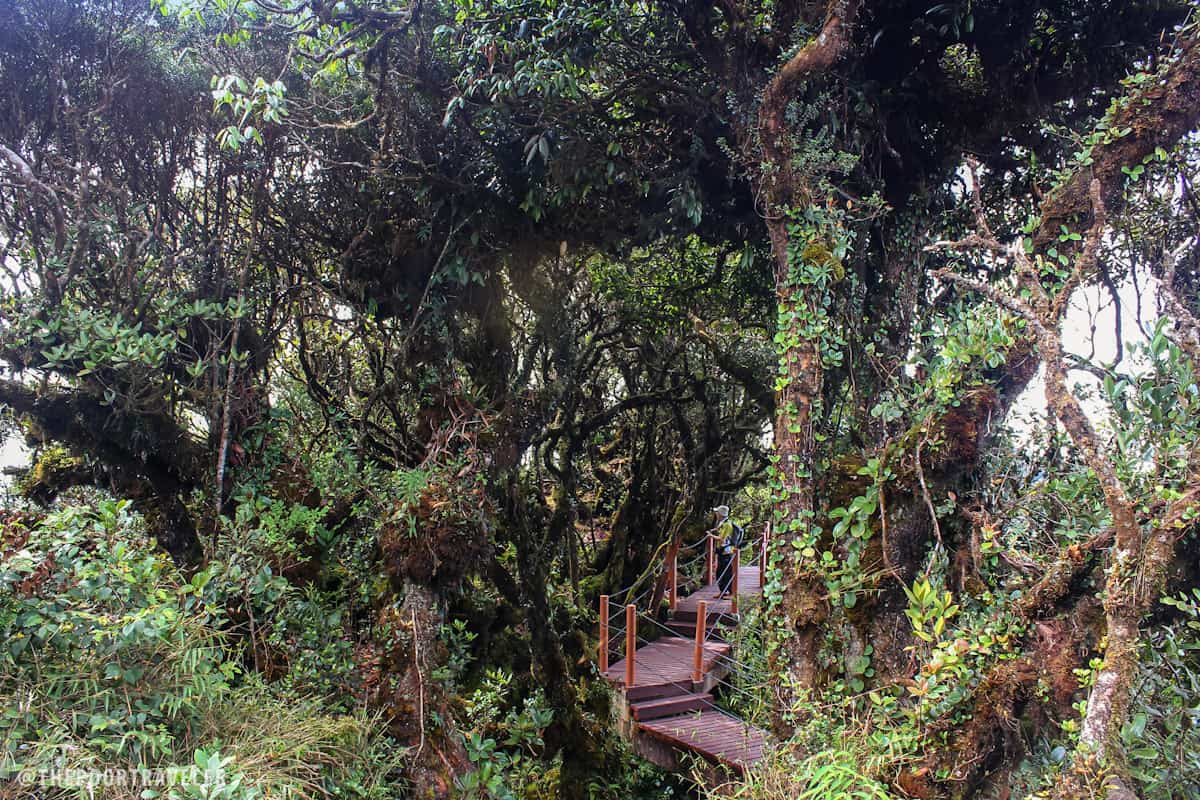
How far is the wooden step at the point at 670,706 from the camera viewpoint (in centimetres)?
635

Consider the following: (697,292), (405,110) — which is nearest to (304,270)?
(405,110)

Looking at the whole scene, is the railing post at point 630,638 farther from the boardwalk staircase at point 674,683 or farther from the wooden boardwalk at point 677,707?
the wooden boardwalk at point 677,707

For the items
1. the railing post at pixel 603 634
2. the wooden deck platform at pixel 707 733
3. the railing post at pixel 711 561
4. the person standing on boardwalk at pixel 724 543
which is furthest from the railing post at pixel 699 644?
the railing post at pixel 711 561

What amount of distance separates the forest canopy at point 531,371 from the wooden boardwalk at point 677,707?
18 cm

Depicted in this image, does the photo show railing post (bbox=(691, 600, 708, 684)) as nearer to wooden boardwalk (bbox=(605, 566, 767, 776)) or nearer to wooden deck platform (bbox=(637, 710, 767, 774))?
wooden boardwalk (bbox=(605, 566, 767, 776))

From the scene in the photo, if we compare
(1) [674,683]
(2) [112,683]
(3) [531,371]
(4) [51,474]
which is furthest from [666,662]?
(4) [51,474]

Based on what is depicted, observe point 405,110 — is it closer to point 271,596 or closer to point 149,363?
point 149,363

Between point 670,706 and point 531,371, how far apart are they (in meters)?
3.32

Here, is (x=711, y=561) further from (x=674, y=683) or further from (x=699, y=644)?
(x=699, y=644)

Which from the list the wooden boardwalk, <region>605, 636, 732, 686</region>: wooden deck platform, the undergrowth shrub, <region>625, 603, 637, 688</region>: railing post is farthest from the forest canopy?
<region>625, 603, 637, 688</region>: railing post

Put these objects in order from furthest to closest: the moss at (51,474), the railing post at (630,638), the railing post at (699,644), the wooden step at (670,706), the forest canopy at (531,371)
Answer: the wooden step at (670,706) → the railing post at (699,644) → the railing post at (630,638) → the moss at (51,474) → the forest canopy at (531,371)

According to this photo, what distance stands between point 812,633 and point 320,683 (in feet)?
9.25

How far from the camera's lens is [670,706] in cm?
652

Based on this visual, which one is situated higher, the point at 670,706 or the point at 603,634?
the point at 603,634
